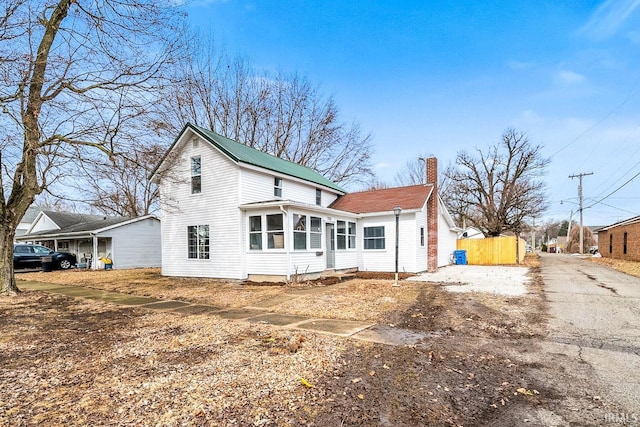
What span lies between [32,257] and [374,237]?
20776mm

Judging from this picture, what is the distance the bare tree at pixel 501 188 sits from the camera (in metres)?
28.8

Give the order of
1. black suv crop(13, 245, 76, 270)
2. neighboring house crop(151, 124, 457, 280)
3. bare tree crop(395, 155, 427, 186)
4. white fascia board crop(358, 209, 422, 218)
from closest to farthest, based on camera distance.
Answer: neighboring house crop(151, 124, 457, 280)
white fascia board crop(358, 209, 422, 218)
black suv crop(13, 245, 76, 270)
bare tree crop(395, 155, 427, 186)

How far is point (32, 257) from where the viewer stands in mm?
20500

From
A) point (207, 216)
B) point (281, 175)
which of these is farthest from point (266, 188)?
point (207, 216)

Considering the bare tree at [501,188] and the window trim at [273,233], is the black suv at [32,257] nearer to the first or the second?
the window trim at [273,233]

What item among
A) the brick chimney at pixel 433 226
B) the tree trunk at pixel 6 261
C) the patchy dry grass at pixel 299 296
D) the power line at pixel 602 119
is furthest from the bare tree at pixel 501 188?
the tree trunk at pixel 6 261

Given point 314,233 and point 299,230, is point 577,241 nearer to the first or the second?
point 314,233

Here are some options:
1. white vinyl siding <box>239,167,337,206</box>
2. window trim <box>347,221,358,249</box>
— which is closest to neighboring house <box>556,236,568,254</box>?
window trim <box>347,221,358,249</box>

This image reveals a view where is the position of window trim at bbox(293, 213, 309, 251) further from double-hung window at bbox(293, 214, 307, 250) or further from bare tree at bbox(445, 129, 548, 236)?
bare tree at bbox(445, 129, 548, 236)

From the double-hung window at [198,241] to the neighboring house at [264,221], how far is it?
0.14 feet

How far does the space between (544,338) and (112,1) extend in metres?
12.1

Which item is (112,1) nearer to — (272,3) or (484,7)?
(272,3)

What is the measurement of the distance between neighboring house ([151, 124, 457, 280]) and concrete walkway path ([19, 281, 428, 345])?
385cm

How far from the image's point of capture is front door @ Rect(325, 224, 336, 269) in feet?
50.9
